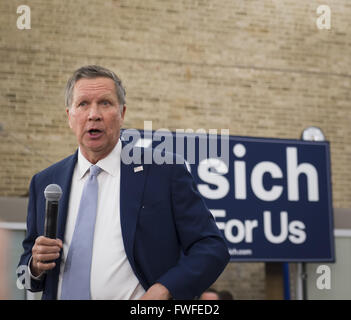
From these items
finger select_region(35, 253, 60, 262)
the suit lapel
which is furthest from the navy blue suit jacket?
finger select_region(35, 253, 60, 262)

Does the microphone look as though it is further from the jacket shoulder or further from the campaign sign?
the campaign sign

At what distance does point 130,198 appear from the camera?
6.49 ft

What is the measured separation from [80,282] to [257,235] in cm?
587

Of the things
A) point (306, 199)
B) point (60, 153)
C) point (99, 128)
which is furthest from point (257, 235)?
point (99, 128)

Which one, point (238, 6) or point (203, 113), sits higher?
point (238, 6)

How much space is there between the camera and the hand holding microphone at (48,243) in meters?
1.80

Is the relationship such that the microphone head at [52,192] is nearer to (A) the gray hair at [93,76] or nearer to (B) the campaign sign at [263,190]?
(A) the gray hair at [93,76]

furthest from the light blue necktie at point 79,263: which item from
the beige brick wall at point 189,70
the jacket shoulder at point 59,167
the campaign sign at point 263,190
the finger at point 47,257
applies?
the beige brick wall at point 189,70

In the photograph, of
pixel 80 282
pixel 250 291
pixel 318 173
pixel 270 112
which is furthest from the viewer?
pixel 270 112

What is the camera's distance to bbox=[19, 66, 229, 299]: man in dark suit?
189 cm

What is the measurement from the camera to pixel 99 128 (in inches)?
78.7

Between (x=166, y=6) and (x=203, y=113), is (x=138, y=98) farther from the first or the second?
(x=166, y=6)

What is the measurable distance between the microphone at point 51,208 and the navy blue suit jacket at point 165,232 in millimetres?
52

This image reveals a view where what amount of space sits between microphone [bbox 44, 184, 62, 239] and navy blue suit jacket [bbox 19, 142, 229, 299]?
0.05 meters
